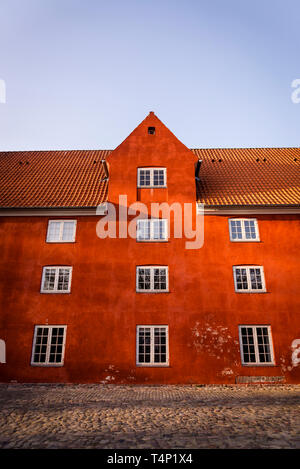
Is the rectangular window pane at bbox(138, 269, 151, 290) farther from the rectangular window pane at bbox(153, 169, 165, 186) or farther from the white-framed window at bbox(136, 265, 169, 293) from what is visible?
the rectangular window pane at bbox(153, 169, 165, 186)

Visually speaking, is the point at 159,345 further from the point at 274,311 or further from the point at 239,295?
the point at 274,311

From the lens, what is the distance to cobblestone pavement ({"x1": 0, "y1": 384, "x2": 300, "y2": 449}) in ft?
22.7

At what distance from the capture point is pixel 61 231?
16062 millimetres

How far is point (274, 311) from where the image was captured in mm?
14469

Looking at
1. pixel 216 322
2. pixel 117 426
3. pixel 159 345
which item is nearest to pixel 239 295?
pixel 216 322

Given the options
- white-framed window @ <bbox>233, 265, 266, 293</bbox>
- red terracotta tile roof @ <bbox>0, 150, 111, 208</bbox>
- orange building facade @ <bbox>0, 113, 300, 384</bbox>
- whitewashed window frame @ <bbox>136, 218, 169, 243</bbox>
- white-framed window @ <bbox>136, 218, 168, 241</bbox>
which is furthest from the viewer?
red terracotta tile roof @ <bbox>0, 150, 111, 208</bbox>

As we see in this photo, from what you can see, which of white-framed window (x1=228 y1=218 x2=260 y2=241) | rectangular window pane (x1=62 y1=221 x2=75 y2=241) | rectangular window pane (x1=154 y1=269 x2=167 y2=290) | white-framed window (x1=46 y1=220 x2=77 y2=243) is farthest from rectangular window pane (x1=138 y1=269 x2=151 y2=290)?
white-framed window (x1=228 y1=218 x2=260 y2=241)

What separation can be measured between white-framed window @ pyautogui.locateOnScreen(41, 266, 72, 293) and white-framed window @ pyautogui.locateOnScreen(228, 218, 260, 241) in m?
9.23

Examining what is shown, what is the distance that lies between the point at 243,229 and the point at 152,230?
202 inches

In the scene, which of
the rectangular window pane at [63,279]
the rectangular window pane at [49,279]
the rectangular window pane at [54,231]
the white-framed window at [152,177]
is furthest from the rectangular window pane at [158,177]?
the rectangular window pane at [49,279]

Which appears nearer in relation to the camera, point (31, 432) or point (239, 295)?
point (31, 432)

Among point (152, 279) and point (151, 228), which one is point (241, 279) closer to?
point (152, 279)

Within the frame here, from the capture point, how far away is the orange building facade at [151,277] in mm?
13922

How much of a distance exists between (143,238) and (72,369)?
7.51m
